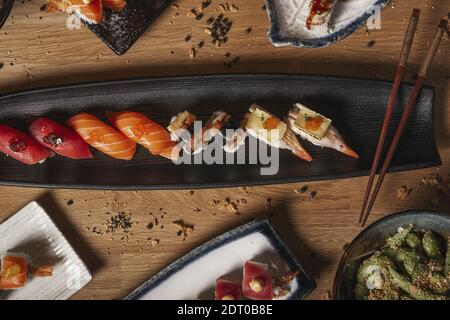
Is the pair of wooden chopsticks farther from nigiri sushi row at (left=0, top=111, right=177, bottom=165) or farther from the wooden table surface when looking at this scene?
nigiri sushi row at (left=0, top=111, right=177, bottom=165)

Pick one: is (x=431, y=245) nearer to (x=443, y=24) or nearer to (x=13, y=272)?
(x=443, y=24)

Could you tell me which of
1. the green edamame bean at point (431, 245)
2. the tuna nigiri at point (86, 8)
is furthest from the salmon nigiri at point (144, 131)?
the green edamame bean at point (431, 245)

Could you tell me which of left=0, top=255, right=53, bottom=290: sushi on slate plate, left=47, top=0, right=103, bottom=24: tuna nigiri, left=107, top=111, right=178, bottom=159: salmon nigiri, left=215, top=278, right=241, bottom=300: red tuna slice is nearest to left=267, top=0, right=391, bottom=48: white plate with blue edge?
left=107, top=111, right=178, bottom=159: salmon nigiri

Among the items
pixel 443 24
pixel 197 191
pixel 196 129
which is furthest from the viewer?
pixel 197 191

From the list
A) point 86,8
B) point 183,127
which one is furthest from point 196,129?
point 86,8
